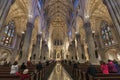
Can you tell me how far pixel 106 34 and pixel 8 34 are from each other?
2379cm

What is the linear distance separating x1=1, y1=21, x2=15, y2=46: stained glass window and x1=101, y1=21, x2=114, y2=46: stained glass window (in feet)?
74.2

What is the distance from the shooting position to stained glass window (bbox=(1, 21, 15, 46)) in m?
23.0

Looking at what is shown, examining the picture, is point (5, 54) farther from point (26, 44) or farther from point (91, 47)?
point (91, 47)

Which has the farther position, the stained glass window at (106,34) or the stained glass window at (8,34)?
the stained glass window at (106,34)

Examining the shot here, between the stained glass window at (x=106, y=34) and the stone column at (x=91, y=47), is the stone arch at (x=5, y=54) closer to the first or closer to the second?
the stone column at (x=91, y=47)

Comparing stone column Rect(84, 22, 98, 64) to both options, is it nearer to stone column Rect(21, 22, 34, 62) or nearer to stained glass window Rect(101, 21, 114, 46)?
stone column Rect(21, 22, 34, 62)

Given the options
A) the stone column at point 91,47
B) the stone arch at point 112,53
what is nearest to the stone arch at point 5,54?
the stone column at point 91,47

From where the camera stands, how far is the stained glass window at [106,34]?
78.7ft

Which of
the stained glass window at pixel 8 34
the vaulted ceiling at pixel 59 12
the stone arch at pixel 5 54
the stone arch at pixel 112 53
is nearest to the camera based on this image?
the vaulted ceiling at pixel 59 12

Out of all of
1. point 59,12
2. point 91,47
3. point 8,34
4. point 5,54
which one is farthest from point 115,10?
point 59,12

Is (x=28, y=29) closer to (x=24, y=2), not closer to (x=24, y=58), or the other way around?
(x=24, y=58)

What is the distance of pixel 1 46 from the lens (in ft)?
71.3

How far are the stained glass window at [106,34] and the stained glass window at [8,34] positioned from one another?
22605mm

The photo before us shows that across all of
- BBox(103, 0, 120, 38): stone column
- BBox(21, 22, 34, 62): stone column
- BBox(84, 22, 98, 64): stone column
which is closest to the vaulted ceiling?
BBox(84, 22, 98, 64): stone column
